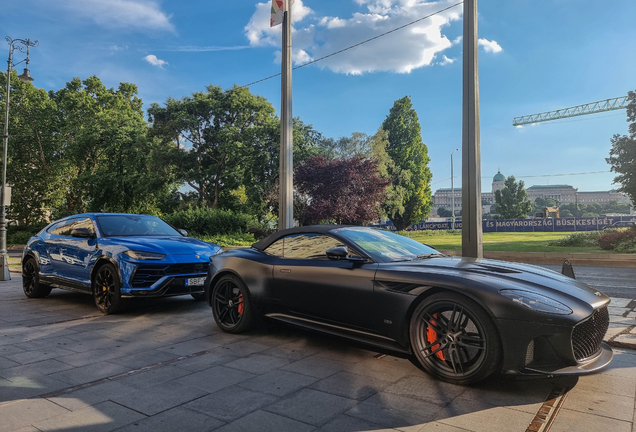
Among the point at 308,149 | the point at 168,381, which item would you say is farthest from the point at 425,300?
the point at 308,149

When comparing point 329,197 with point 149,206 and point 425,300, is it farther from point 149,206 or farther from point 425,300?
point 425,300

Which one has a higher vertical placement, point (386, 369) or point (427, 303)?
point (427, 303)

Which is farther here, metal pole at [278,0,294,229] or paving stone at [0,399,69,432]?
metal pole at [278,0,294,229]

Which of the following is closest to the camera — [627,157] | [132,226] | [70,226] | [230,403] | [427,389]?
[230,403]

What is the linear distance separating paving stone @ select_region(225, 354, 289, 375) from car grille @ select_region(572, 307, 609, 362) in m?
2.39

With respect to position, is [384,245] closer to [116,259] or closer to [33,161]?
[116,259]

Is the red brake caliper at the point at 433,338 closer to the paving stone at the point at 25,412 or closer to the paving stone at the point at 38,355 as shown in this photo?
the paving stone at the point at 25,412

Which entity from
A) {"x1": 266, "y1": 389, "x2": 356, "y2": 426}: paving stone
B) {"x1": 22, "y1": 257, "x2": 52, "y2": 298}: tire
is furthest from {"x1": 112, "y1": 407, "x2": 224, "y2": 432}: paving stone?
{"x1": 22, "y1": 257, "x2": 52, "y2": 298}: tire

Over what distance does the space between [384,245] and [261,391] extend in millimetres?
1939

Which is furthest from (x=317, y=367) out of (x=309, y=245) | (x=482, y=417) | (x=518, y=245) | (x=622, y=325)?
(x=518, y=245)

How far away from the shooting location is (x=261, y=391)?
334cm

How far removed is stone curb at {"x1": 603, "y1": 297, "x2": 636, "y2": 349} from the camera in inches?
179

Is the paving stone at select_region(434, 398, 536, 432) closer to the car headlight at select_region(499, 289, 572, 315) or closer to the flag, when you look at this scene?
the car headlight at select_region(499, 289, 572, 315)

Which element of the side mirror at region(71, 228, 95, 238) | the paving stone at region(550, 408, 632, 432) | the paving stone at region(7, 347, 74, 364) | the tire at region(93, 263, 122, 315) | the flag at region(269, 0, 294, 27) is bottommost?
the paving stone at region(7, 347, 74, 364)
